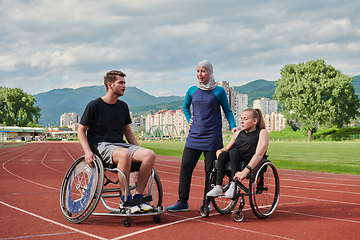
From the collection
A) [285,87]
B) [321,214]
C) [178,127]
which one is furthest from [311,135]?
[178,127]

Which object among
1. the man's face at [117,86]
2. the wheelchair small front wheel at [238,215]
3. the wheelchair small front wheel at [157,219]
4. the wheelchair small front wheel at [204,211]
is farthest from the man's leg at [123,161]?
the wheelchair small front wheel at [238,215]

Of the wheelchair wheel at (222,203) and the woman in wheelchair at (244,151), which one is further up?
the woman in wheelchair at (244,151)

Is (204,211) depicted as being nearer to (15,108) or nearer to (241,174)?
→ (241,174)

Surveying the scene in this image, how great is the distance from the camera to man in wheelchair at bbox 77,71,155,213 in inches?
142

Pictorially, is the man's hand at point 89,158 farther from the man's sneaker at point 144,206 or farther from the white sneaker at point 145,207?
the white sneaker at point 145,207

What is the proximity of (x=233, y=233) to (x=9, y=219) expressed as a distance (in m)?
2.55

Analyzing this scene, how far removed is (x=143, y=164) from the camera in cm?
372

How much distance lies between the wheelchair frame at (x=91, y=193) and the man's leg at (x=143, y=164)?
7 cm

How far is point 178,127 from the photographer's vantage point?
184 meters

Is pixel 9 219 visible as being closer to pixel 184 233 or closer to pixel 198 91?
pixel 184 233

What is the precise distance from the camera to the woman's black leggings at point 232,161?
12.9ft

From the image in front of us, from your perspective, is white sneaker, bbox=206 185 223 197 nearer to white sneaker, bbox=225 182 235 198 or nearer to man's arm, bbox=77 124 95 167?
white sneaker, bbox=225 182 235 198

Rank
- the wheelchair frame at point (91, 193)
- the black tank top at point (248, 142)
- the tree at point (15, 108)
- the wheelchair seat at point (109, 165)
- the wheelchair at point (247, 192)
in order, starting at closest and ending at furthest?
the wheelchair frame at point (91, 193) < the wheelchair seat at point (109, 165) < the wheelchair at point (247, 192) < the black tank top at point (248, 142) < the tree at point (15, 108)

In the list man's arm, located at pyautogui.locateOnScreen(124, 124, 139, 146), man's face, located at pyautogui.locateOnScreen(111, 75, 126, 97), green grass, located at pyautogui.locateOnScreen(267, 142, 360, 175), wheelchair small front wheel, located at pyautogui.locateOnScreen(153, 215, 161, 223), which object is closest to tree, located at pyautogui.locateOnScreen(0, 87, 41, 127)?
green grass, located at pyautogui.locateOnScreen(267, 142, 360, 175)
